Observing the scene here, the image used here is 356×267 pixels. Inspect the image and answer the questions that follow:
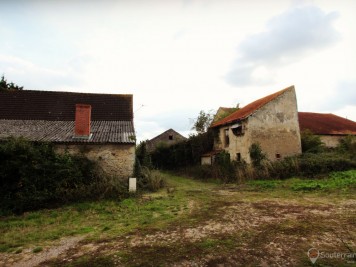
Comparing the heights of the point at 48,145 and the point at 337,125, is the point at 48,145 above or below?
below

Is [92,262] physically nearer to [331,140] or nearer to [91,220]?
[91,220]

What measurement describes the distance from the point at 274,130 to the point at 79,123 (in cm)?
1225

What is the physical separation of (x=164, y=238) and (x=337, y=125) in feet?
70.0

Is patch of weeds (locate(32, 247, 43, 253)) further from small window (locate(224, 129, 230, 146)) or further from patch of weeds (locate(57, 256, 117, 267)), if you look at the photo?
small window (locate(224, 129, 230, 146))

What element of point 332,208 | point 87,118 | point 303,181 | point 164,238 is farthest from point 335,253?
point 87,118

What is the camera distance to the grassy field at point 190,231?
4680 mm

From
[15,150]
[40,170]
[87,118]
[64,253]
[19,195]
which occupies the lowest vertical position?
[64,253]

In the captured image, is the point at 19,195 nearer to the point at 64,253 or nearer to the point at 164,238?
the point at 64,253

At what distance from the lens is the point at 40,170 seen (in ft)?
32.8

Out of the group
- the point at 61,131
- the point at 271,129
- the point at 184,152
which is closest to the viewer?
the point at 61,131

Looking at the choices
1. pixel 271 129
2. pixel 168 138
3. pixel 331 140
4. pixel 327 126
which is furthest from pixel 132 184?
pixel 168 138

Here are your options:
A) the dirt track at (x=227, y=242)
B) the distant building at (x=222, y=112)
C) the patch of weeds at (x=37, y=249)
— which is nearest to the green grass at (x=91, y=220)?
the patch of weeds at (x=37, y=249)

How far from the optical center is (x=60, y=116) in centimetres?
1836

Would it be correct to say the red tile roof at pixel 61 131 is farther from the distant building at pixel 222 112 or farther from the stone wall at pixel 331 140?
the stone wall at pixel 331 140
